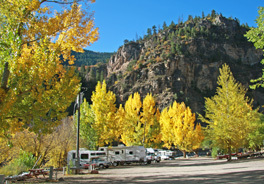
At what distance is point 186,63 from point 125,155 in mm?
80503

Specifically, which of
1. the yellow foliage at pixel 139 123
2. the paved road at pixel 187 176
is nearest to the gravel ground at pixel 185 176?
the paved road at pixel 187 176

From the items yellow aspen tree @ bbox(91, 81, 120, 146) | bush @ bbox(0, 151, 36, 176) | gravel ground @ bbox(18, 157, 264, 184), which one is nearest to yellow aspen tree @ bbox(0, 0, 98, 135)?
gravel ground @ bbox(18, 157, 264, 184)

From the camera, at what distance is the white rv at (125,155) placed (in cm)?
2716

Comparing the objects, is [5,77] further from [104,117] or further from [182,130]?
[182,130]

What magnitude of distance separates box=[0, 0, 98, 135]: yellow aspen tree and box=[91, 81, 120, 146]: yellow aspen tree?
16.1 metres

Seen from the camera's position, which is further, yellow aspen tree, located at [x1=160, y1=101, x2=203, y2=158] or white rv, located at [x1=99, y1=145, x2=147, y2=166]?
yellow aspen tree, located at [x1=160, y1=101, x2=203, y2=158]

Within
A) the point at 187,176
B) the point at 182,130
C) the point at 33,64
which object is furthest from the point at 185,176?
the point at 182,130

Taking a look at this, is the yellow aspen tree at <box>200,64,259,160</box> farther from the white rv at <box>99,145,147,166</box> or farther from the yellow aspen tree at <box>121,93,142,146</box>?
the yellow aspen tree at <box>121,93,142,146</box>

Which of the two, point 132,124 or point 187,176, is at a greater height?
point 132,124

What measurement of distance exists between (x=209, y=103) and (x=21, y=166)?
19.9 m

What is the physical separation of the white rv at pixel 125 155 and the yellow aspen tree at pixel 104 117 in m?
3.16

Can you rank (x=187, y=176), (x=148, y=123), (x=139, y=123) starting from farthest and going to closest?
(x=148, y=123)
(x=139, y=123)
(x=187, y=176)

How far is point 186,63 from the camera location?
328 feet

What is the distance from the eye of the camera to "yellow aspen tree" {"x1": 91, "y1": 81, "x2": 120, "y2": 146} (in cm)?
2425
